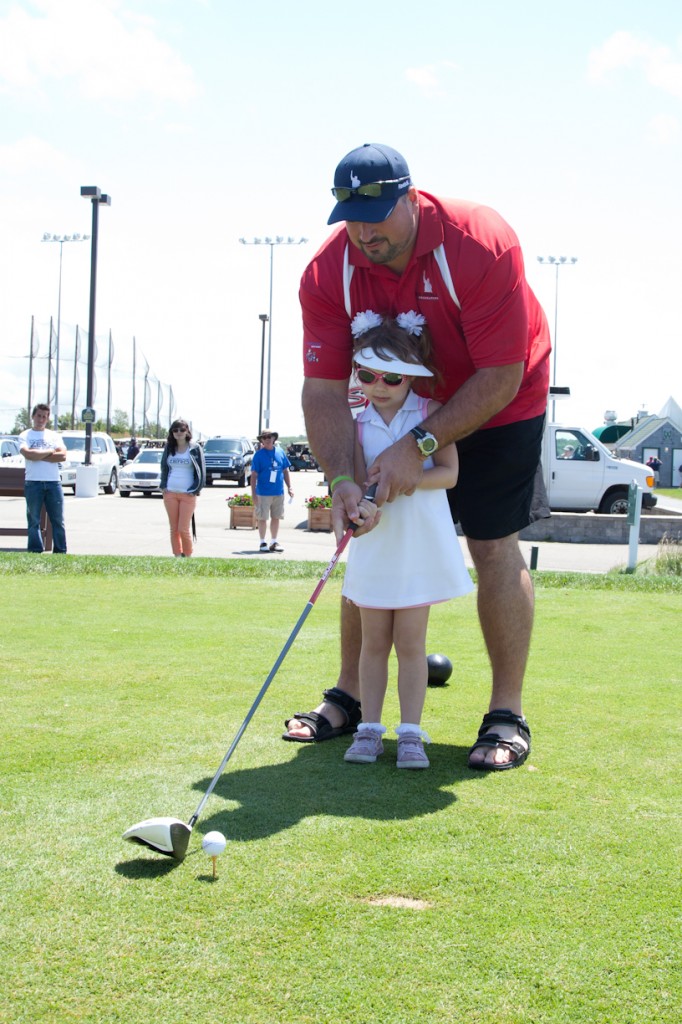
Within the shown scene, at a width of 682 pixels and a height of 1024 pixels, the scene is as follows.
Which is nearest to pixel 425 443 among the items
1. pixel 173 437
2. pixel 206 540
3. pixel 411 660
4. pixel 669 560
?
pixel 411 660

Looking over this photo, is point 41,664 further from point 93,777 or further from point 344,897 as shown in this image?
point 344,897

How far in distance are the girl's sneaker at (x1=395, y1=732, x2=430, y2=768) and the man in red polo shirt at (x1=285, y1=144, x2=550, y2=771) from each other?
0.15 m

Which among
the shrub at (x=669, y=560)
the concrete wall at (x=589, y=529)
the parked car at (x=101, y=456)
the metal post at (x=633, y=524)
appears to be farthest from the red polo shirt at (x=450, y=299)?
the parked car at (x=101, y=456)

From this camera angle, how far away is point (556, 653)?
4.93m

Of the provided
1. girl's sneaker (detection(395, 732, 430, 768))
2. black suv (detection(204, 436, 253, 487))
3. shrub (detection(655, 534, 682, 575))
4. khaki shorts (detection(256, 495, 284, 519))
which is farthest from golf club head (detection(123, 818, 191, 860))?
black suv (detection(204, 436, 253, 487))

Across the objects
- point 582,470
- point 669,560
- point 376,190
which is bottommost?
point 669,560

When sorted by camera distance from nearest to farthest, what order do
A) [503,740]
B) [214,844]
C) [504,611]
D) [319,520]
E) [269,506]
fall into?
1. [214,844]
2. [503,740]
3. [504,611]
4. [269,506]
5. [319,520]

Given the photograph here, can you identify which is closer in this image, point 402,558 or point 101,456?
point 402,558

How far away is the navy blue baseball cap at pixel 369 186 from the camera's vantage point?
10.6ft

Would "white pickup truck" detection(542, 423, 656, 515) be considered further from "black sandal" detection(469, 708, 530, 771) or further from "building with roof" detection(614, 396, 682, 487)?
"building with roof" detection(614, 396, 682, 487)

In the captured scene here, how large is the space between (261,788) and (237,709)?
83 cm

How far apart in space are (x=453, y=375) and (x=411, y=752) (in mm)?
1270

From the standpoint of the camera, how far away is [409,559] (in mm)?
3490

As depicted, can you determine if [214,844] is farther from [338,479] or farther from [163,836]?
[338,479]
